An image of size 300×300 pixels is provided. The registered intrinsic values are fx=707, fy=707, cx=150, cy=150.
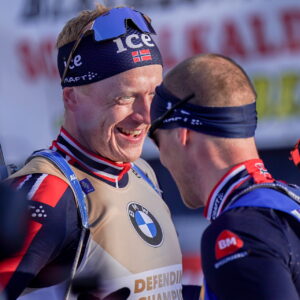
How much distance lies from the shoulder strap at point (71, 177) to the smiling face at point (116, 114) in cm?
19

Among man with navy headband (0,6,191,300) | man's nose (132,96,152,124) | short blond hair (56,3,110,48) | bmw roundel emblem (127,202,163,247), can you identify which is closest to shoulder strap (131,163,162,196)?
man with navy headband (0,6,191,300)

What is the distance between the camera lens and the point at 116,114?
2.63 metres

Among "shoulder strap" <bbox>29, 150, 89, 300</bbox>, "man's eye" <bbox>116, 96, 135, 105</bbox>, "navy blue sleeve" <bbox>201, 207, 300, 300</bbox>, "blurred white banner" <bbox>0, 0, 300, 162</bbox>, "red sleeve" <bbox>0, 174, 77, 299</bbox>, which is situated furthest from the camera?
"blurred white banner" <bbox>0, 0, 300, 162</bbox>

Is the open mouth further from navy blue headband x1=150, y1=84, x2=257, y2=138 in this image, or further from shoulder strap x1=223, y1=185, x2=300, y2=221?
shoulder strap x1=223, y1=185, x2=300, y2=221

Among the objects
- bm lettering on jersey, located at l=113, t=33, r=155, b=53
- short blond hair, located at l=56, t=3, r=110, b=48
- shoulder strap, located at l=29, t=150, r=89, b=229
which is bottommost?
shoulder strap, located at l=29, t=150, r=89, b=229

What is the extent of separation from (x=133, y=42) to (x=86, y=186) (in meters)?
0.60

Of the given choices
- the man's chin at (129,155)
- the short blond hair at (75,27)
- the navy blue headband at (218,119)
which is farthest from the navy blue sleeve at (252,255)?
the short blond hair at (75,27)

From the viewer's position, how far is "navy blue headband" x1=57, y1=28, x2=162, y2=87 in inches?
104

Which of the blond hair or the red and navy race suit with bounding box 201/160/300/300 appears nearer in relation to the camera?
the red and navy race suit with bounding box 201/160/300/300

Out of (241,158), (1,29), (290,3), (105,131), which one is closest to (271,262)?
(241,158)

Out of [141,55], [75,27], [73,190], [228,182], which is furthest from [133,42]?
[228,182]

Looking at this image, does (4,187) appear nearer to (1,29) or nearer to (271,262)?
(271,262)

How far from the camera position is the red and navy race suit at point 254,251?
1.76 m

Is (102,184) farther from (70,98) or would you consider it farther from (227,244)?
(227,244)
